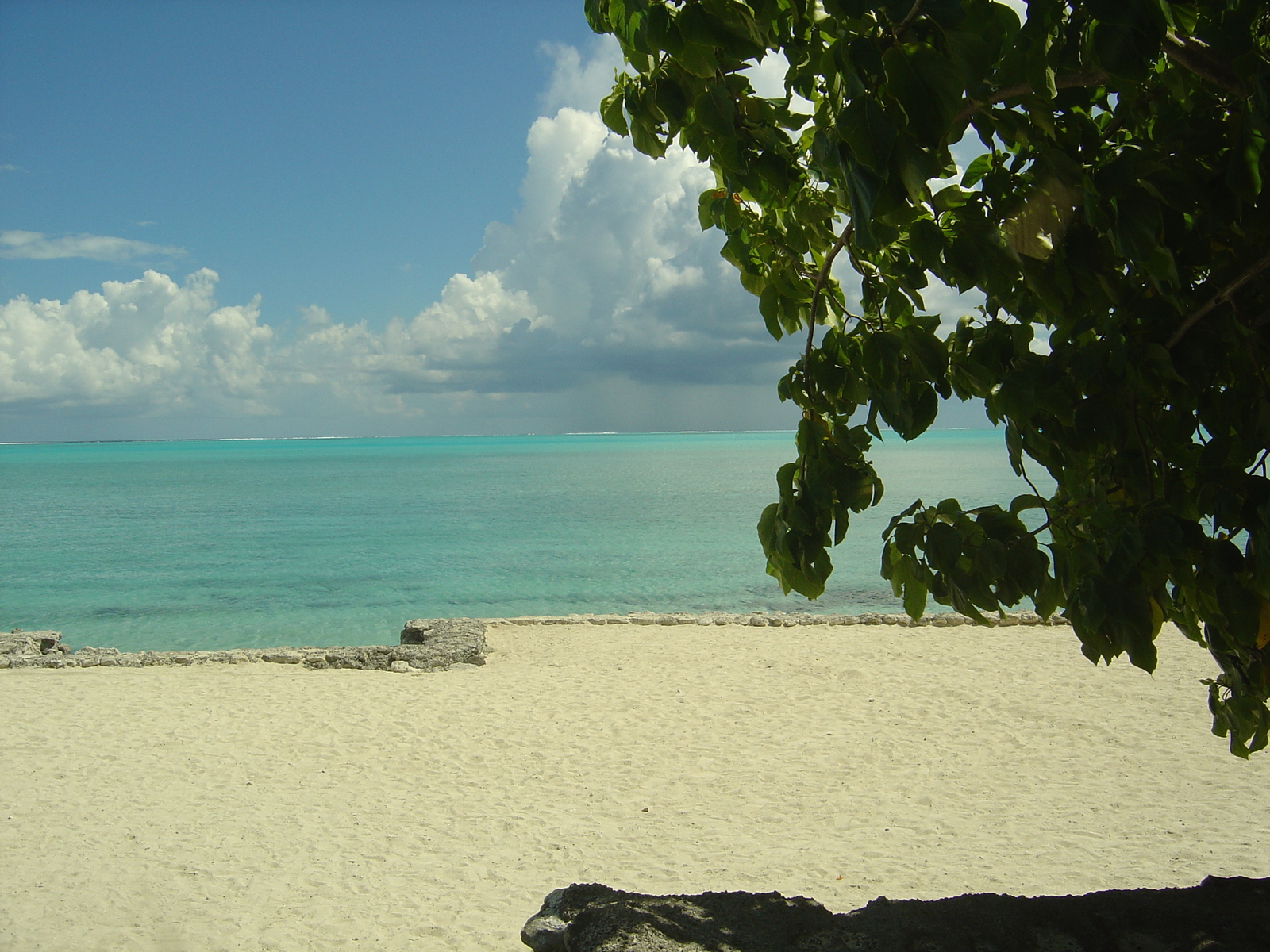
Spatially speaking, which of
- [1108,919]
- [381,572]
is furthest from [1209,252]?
[381,572]

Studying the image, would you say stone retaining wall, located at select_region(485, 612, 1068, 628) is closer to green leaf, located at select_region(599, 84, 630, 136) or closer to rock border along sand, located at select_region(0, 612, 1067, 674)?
rock border along sand, located at select_region(0, 612, 1067, 674)

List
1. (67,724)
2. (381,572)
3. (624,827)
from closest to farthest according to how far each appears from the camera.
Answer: (624,827), (67,724), (381,572)

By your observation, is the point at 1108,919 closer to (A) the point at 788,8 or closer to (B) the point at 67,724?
(A) the point at 788,8

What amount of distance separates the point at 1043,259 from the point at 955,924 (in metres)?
2.54

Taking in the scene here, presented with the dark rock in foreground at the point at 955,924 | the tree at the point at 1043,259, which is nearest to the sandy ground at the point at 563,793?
the dark rock in foreground at the point at 955,924

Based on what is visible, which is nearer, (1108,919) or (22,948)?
(1108,919)

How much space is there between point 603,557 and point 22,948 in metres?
25.3

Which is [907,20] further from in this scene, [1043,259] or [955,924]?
[955,924]

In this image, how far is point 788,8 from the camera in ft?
6.14

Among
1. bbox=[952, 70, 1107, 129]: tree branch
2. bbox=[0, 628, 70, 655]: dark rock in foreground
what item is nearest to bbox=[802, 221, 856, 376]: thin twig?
bbox=[952, 70, 1107, 129]: tree branch

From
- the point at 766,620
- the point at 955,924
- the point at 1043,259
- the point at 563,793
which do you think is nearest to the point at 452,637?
the point at 766,620

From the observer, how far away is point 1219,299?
1.83 metres

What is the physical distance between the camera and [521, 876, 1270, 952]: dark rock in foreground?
308 cm

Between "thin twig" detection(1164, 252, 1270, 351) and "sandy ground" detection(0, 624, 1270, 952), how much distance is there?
476 centimetres
